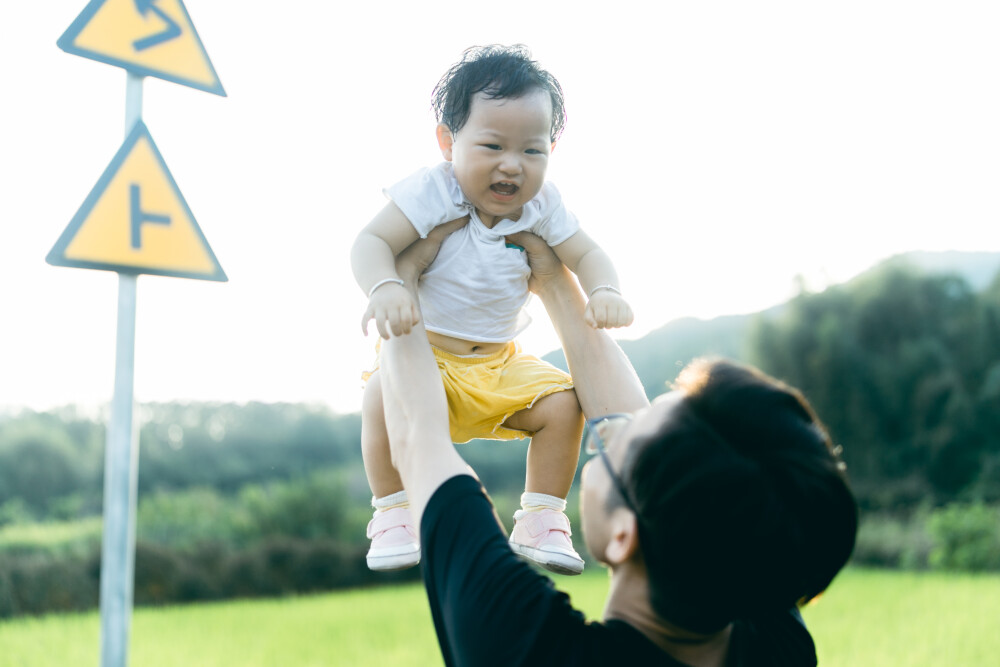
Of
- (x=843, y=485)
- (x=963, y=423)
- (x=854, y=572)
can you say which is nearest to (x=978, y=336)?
(x=963, y=423)

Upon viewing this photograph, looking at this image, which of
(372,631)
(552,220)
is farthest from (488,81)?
(372,631)

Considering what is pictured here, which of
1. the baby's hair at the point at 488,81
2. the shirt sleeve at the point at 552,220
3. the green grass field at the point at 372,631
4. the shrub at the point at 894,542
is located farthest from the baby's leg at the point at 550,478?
the shrub at the point at 894,542

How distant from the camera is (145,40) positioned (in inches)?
65.0

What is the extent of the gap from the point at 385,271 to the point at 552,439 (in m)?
0.42

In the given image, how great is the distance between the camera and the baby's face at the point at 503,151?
1.30 meters

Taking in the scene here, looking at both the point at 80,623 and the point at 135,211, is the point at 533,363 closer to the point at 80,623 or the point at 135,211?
the point at 135,211

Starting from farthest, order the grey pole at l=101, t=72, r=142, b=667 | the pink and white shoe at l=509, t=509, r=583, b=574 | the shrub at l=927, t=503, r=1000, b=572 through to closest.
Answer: the shrub at l=927, t=503, r=1000, b=572, the grey pole at l=101, t=72, r=142, b=667, the pink and white shoe at l=509, t=509, r=583, b=574

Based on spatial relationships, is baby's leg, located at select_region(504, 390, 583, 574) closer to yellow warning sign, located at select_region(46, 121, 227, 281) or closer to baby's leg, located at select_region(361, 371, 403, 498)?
baby's leg, located at select_region(361, 371, 403, 498)

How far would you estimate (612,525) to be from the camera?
3.28 ft

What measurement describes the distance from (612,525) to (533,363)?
1.57 ft

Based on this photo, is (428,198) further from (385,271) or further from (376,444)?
(376,444)

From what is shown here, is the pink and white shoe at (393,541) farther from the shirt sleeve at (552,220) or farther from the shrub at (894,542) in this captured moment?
the shrub at (894,542)

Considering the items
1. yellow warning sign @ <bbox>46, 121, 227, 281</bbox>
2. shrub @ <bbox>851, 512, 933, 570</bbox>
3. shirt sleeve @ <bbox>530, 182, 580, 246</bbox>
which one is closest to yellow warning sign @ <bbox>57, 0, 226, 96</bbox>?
yellow warning sign @ <bbox>46, 121, 227, 281</bbox>

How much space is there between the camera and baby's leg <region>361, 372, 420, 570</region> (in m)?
1.32
